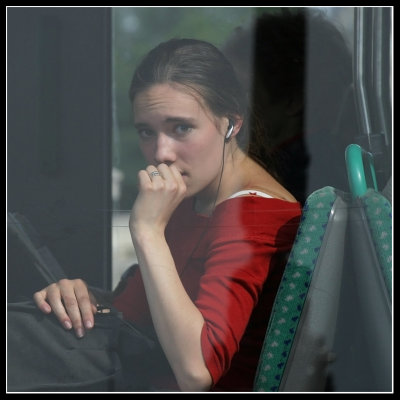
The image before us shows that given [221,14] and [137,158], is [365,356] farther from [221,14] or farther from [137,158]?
[221,14]

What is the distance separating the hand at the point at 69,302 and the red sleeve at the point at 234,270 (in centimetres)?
35

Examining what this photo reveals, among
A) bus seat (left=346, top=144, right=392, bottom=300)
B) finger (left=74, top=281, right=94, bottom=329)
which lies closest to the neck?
bus seat (left=346, top=144, right=392, bottom=300)

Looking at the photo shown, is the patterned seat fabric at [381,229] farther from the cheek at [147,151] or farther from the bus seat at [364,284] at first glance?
the cheek at [147,151]

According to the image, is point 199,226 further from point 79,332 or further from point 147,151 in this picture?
point 79,332

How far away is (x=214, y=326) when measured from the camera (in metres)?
2.10

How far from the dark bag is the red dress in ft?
0.27

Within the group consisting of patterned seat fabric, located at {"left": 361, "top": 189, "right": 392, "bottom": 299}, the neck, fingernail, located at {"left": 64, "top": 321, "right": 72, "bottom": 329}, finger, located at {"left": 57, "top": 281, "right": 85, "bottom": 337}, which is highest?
the neck

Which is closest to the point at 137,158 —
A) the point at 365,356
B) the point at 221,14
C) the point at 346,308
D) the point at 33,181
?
the point at 33,181

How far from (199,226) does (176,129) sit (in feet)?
1.00

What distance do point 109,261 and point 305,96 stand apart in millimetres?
790

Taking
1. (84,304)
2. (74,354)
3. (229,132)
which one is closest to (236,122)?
(229,132)

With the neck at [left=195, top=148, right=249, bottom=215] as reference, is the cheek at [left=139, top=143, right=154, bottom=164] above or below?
above

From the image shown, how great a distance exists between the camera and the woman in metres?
2.12

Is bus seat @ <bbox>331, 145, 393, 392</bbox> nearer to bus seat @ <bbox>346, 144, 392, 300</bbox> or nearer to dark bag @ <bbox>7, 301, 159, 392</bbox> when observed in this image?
bus seat @ <bbox>346, 144, 392, 300</bbox>
